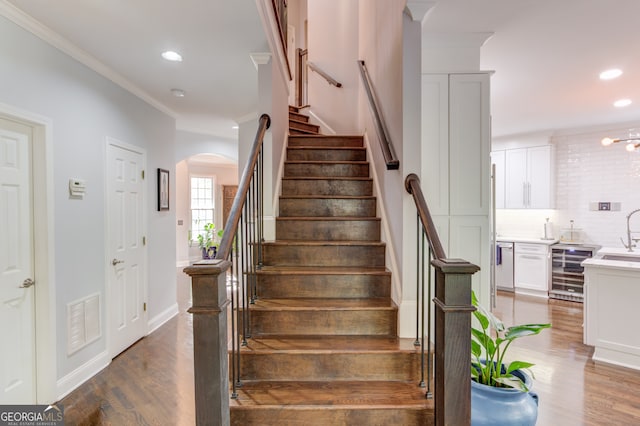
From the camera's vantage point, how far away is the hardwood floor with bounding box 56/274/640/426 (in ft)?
7.25

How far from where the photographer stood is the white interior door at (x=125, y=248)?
3.07m

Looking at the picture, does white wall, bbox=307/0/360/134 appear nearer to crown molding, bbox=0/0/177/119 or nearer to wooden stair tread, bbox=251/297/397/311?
crown molding, bbox=0/0/177/119

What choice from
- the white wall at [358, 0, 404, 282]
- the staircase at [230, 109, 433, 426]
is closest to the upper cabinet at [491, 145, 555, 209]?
the white wall at [358, 0, 404, 282]

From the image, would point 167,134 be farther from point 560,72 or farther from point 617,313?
point 617,313

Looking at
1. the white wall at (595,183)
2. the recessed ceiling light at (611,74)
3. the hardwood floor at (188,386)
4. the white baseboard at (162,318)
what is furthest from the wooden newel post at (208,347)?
the white wall at (595,183)

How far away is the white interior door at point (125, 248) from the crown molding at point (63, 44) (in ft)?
2.02

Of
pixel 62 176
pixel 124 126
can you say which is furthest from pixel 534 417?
pixel 124 126

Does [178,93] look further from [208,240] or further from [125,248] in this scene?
[208,240]

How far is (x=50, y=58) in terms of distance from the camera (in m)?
2.34

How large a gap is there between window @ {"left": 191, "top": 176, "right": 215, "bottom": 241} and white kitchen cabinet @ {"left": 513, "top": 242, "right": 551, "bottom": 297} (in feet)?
23.4

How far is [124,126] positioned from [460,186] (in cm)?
327

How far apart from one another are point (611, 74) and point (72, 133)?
5.01 m

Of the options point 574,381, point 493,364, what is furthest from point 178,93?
A: point 574,381

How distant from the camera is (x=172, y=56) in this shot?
2.68 meters
